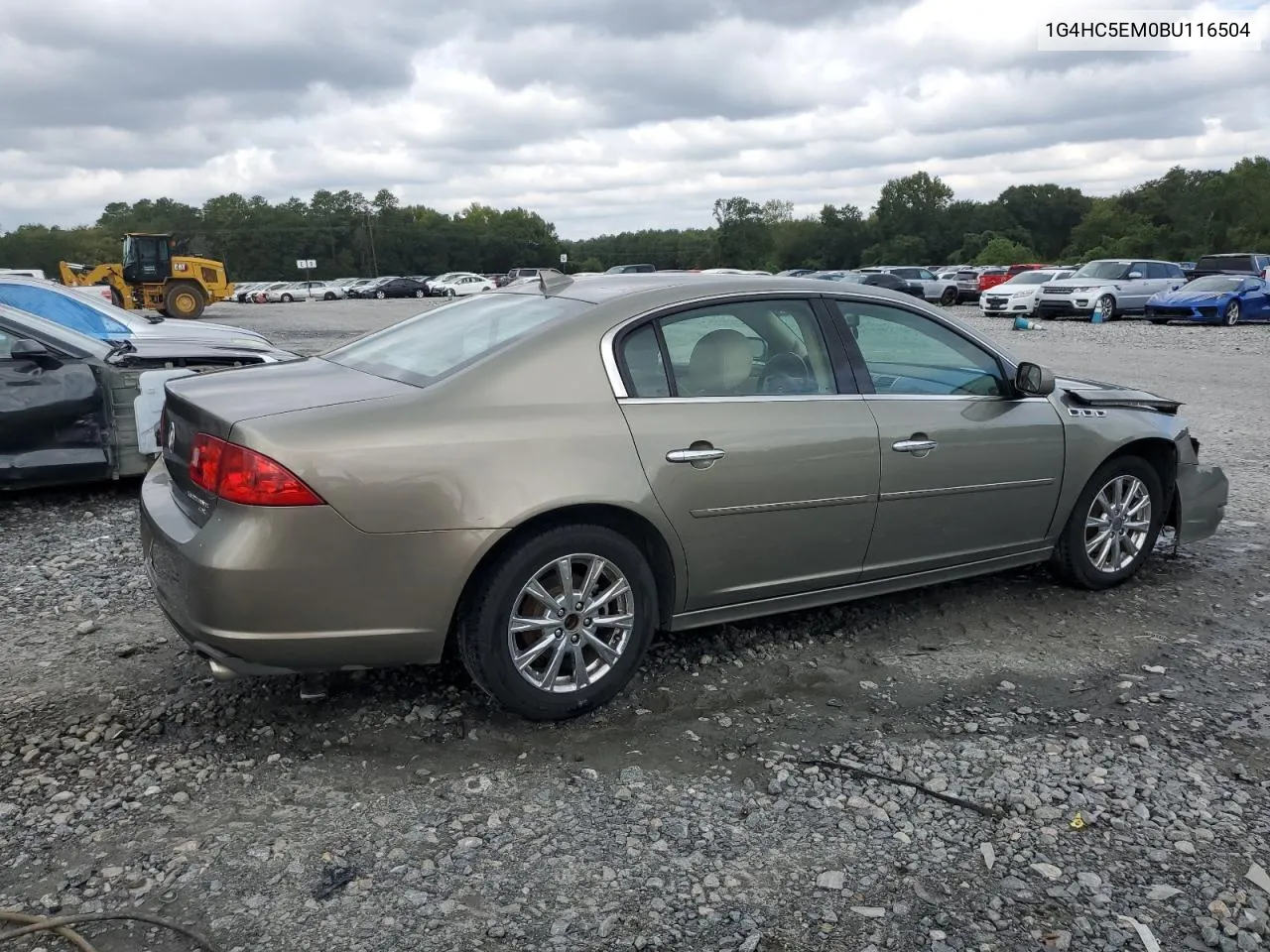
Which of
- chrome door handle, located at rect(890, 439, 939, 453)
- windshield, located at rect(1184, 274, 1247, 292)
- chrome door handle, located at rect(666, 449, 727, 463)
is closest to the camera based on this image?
chrome door handle, located at rect(666, 449, 727, 463)

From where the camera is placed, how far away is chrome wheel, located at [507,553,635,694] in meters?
3.54

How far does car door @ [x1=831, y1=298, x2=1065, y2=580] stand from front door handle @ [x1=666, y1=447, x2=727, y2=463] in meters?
0.80

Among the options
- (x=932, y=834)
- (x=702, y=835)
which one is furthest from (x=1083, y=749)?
(x=702, y=835)

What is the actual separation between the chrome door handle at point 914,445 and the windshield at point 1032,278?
94.9ft

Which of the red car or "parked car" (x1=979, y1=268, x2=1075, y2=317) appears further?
the red car

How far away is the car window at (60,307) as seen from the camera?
33.6 feet

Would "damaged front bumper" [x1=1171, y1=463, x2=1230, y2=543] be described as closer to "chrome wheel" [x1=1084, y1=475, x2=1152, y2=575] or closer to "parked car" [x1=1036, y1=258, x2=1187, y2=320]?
"chrome wheel" [x1=1084, y1=475, x2=1152, y2=575]

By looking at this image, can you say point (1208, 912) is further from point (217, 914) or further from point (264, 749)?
point (264, 749)

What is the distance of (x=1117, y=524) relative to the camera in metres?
5.10

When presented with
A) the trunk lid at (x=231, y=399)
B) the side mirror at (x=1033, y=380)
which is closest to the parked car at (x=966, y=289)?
the side mirror at (x=1033, y=380)

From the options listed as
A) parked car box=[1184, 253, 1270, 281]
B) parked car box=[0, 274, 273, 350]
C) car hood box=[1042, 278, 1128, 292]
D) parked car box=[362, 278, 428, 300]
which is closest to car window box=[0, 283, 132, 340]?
parked car box=[0, 274, 273, 350]

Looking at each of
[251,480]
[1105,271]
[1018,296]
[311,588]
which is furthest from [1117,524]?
[1018,296]

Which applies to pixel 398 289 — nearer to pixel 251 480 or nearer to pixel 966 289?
pixel 966 289

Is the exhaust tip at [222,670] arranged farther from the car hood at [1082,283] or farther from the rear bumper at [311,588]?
the car hood at [1082,283]
